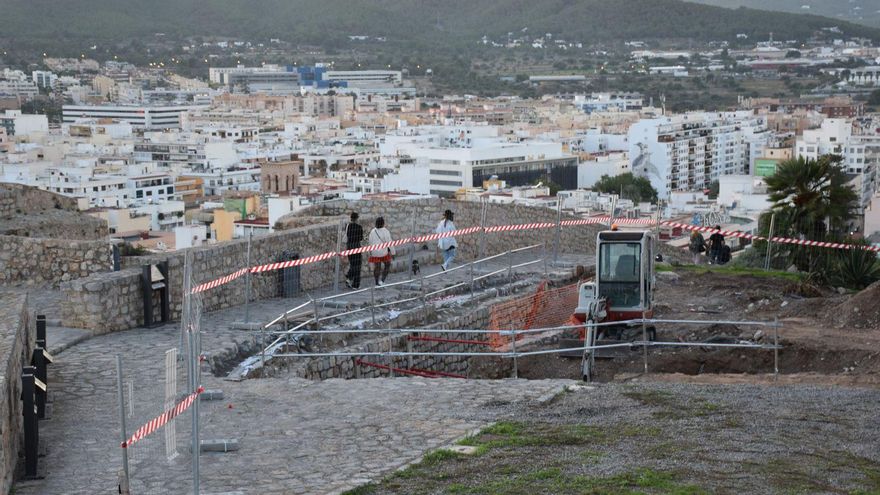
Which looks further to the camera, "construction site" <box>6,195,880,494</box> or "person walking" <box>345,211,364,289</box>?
"person walking" <box>345,211,364,289</box>

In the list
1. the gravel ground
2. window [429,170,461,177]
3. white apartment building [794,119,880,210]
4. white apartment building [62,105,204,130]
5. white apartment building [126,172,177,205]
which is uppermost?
the gravel ground

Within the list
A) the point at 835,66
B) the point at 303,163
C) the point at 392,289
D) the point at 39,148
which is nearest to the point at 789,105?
the point at 835,66

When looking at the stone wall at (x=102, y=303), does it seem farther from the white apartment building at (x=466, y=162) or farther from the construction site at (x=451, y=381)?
the white apartment building at (x=466, y=162)

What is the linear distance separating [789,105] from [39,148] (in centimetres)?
8471

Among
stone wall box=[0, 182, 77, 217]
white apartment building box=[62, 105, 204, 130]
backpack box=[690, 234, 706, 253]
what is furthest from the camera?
white apartment building box=[62, 105, 204, 130]

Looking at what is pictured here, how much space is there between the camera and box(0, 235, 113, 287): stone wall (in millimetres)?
13250

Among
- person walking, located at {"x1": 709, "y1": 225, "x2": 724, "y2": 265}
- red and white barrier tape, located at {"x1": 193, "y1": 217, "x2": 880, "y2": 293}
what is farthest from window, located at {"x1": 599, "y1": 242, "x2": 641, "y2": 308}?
person walking, located at {"x1": 709, "y1": 225, "x2": 724, "y2": 265}

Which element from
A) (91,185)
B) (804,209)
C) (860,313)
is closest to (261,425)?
(860,313)

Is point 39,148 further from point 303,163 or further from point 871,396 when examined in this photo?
point 871,396

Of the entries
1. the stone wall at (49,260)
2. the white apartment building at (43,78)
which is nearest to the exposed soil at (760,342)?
the stone wall at (49,260)

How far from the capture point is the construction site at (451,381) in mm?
7852

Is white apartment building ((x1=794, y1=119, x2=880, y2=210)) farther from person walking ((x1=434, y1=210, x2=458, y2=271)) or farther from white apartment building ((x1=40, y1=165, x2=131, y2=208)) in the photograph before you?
person walking ((x1=434, y1=210, x2=458, y2=271))

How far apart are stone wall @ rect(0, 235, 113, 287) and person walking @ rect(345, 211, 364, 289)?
2608mm

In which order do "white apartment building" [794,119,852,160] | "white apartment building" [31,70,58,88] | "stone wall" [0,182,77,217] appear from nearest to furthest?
"stone wall" [0,182,77,217] → "white apartment building" [794,119,852,160] → "white apartment building" [31,70,58,88]
